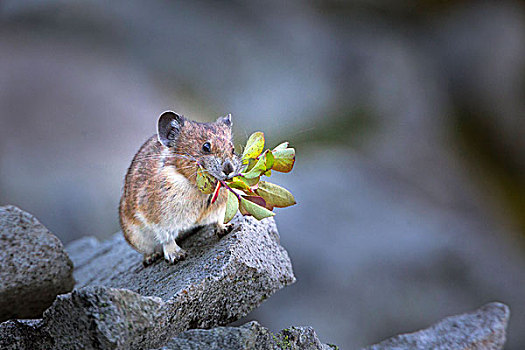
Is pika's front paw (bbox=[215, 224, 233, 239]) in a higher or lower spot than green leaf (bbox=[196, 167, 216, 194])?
lower

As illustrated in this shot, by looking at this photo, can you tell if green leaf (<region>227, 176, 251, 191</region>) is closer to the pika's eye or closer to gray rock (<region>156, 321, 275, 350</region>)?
the pika's eye

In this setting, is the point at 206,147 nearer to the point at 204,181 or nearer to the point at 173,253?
the point at 204,181

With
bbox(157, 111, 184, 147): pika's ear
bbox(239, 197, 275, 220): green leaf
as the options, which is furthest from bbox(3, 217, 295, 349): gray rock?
bbox(157, 111, 184, 147): pika's ear

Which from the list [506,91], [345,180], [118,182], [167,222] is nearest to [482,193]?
[506,91]

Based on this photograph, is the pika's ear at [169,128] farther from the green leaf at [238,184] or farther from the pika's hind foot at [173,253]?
the pika's hind foot at [173,253]

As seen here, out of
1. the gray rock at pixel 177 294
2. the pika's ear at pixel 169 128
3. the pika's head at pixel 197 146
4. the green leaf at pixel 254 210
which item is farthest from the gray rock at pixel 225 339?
the pika's ear at pixel 169 128

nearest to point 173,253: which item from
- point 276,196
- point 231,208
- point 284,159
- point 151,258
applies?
point 151,258
